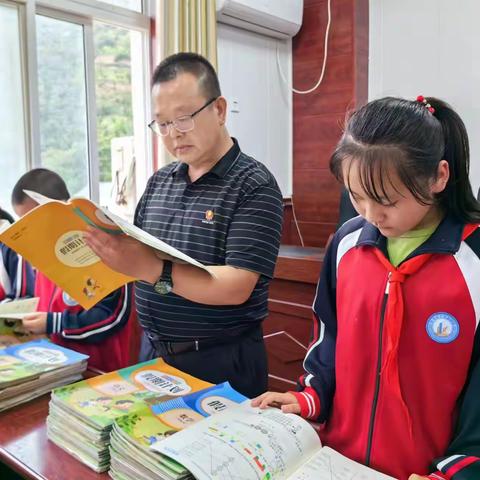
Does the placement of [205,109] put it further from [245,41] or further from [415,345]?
[245,41]

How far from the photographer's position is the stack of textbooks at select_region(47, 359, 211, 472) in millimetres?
899

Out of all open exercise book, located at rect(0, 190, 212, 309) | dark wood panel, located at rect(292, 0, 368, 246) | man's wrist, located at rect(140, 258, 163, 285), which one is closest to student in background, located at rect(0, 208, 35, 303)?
open exercise book, located at rect(0, 190, 212, 309)

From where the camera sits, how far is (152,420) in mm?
907

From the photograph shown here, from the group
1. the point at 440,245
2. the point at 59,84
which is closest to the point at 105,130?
the point at 59,84

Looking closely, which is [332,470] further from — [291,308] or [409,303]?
[291,308]

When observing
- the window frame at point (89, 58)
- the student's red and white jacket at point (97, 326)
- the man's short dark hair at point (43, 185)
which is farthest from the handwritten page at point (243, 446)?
the window frame at point (89, 58)

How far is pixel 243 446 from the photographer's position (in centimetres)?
80

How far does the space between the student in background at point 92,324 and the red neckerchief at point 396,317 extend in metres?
0.83

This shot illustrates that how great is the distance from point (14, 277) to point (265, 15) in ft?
8.00

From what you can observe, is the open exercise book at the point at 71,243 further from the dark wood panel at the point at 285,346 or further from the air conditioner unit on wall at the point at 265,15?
the air conditioner unit on wall at the point at 265,15

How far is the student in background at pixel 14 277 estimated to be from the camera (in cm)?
189

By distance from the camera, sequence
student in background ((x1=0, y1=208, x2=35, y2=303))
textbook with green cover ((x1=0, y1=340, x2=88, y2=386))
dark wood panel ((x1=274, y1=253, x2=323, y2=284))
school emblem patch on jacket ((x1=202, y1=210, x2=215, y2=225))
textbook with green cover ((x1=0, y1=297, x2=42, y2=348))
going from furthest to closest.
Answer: dark wood panel ((x1=274, y1=253, x2=323, y2=284)), student in background ((x1=0, y1=208, x2=35, y2=303)), textbook with green cover ((x1=0, y1=297, x2=42, y2=348)), school emblem patch on jacket ((x1=202, y1=210, x2=215, y2=225)), textbook with green cover ((x1=0, y1=340, x2=88, y2=386))

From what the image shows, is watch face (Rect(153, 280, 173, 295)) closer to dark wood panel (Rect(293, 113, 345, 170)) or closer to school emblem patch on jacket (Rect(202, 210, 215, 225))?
school emblem patch on jacket (Rect(202, 210, 215, 225))

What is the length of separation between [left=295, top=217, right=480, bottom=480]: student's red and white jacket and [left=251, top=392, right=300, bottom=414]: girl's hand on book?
0.02m
